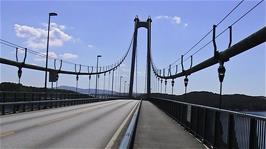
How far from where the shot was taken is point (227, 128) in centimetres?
1309

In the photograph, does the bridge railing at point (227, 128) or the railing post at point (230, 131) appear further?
the railing post at point (230, 131)

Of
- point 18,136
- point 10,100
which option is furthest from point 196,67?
point 18,136

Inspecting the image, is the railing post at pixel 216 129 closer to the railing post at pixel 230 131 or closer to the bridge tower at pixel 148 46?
A: the railing post at pixel 230 131

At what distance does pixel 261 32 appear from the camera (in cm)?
1777

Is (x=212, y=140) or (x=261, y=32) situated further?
(x=261, y=32)

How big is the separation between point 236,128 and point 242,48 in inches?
379

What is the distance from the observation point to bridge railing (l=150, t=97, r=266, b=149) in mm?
10576

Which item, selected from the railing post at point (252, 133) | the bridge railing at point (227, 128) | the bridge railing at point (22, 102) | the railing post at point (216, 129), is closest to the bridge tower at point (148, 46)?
the bridge railing at point (22, 102)

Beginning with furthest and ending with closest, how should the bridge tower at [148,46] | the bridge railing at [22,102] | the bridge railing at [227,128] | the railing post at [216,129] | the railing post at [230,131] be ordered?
1. the bridge tower at [148,46]
2. the bridge railing at [22,102]
3. the railing post at [216,129]
4. the railing post at [230,131]
5. the bridge railing at [227,128]

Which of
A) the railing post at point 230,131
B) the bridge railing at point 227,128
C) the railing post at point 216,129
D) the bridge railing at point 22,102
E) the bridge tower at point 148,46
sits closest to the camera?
the bridge railing at point 227,128

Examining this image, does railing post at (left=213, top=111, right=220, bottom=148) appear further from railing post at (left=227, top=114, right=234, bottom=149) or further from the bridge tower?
the bridge tower

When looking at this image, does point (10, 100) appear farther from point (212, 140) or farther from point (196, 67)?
point (212, 140)

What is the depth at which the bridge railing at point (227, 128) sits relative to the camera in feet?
34.7

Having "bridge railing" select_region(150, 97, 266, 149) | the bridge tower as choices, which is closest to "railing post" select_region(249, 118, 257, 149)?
"bridge railing" select_region(150, 97, 266, 149)
